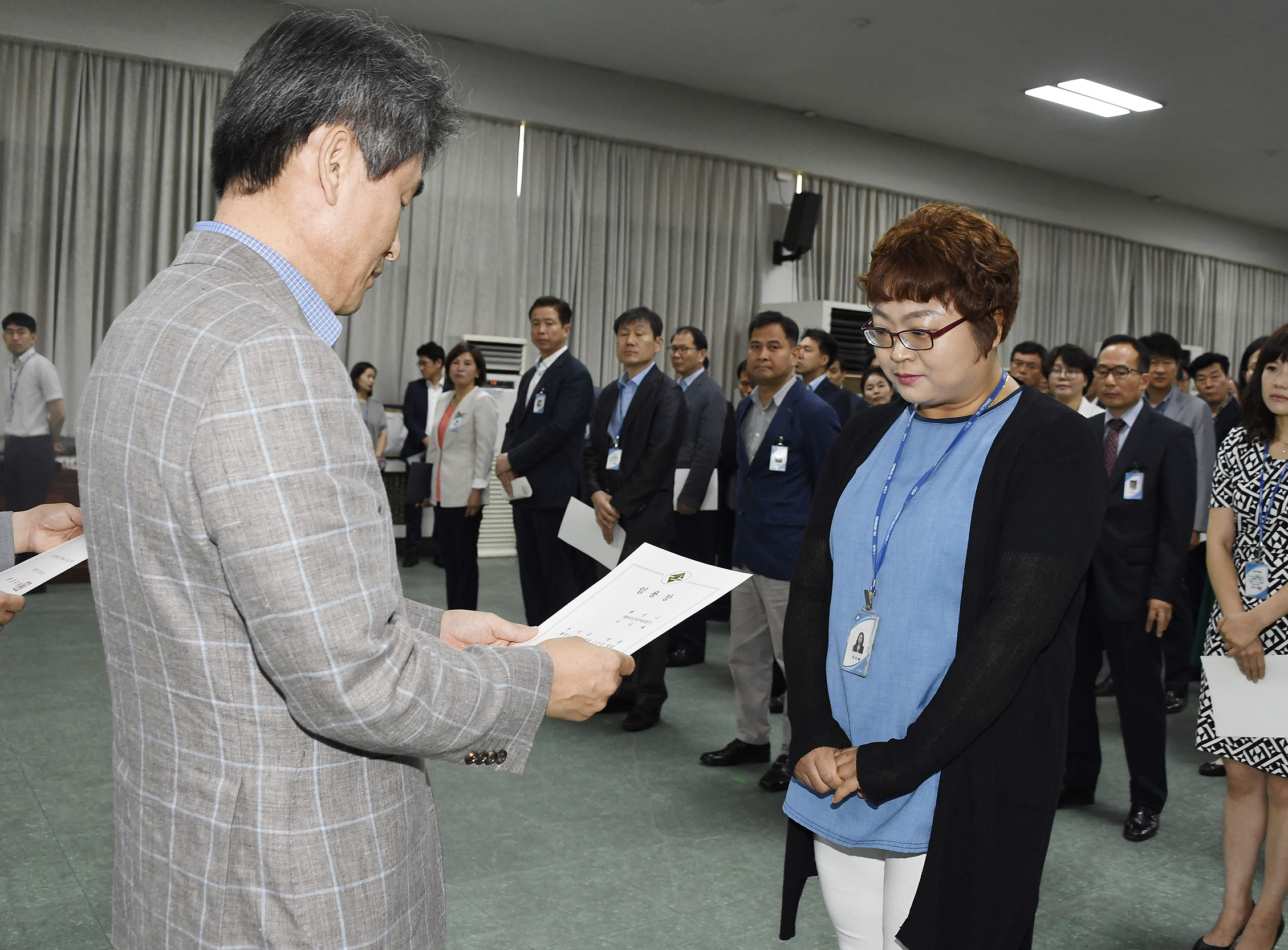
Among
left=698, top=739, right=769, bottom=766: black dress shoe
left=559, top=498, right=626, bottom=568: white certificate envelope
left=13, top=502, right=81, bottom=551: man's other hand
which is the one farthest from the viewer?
left=559, top=498, right=626, bottom=568: white certificate envelope

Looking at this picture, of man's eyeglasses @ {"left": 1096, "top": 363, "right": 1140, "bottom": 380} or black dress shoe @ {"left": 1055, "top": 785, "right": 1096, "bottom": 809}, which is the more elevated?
man's eyeglasses @ {"left": 1096, "top": 363, "right": 1140, "bottom": 380}

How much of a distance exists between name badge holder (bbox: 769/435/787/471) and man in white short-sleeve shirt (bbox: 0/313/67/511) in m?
4.92

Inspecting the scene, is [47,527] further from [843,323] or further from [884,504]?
[843,323]

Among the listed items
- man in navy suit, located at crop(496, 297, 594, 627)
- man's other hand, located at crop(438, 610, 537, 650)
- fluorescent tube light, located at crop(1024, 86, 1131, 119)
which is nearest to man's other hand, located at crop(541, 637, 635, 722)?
man's other hand, located at crop(438, 610, 537, 650)

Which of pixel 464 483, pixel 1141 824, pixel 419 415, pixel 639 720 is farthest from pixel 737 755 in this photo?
pixel 419 415

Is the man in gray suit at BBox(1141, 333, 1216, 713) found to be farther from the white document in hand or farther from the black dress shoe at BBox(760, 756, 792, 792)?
the white document in hand

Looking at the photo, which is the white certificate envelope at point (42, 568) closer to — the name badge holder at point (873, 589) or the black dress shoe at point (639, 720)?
the name badge holder at point (873, 589)

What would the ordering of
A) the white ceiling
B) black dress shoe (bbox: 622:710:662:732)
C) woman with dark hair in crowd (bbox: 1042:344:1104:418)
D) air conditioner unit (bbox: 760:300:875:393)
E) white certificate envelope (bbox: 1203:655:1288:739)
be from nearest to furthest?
white certificate envelope (bbox: 1203:655:1288:739) → woman with dark hair in crowd (bbox: 1042:344:1104:418) → black dress shoe (bbox: 622:710:662:732) → the white ceiling → air conditioner unit (bbox: 760:300:875:393)

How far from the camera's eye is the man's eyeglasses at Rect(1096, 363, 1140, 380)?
3.43 metres

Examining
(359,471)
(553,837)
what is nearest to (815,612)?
(359,471)

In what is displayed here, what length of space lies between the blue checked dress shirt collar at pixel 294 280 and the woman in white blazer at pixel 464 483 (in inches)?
167

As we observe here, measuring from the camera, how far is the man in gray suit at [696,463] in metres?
4.88

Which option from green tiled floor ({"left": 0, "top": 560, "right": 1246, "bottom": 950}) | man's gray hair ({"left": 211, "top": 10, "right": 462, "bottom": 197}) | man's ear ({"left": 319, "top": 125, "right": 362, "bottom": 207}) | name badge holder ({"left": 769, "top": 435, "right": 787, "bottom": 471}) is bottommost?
green tiled floor ({"left": 0, "top": 560, "right": 1246, "bottom": 950})

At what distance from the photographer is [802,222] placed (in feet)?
31.8
